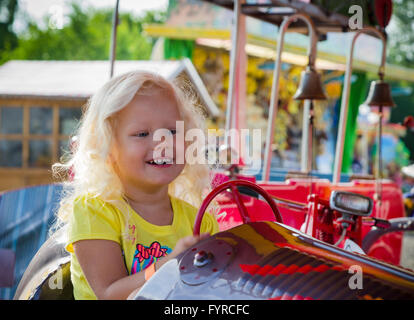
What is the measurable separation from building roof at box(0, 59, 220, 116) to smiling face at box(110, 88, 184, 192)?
552 centimetres

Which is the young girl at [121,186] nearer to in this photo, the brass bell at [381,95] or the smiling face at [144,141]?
the smiling face at [144,141]

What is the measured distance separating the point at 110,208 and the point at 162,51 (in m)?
7.50

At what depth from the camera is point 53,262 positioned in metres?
1.72

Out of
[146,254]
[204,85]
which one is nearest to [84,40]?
[204,85]

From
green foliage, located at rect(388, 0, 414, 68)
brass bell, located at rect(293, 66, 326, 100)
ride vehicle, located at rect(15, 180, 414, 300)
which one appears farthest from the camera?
green foliage, located at rect(388, 0, 414, 68)

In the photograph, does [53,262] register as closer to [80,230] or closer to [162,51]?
[80,230]

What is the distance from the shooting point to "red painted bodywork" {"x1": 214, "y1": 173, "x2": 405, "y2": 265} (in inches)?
88.3

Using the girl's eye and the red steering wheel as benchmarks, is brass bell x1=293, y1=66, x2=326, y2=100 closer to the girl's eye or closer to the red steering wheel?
the red steering wheel

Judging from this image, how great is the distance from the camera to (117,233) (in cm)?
147

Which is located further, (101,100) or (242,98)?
(242,98)

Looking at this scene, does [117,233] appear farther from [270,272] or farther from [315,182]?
[315,182]

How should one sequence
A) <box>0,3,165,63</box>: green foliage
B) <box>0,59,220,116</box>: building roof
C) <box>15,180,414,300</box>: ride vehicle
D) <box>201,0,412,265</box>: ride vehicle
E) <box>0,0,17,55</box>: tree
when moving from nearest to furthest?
1. <box>15,180,414,300</box>: ride vehicle
2. <box>201,0,412,265</box>: ride vehicle
3. <box>0,59,220,116</box>: building roof
4. <box>0,0,17,55</box>: tree
5. <box>0,3,165,63</box>: green foliage

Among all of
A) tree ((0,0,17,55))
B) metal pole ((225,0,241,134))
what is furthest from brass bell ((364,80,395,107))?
tree ((0,0,17,55))

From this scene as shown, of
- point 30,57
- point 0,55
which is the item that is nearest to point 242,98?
A: point 0,55
